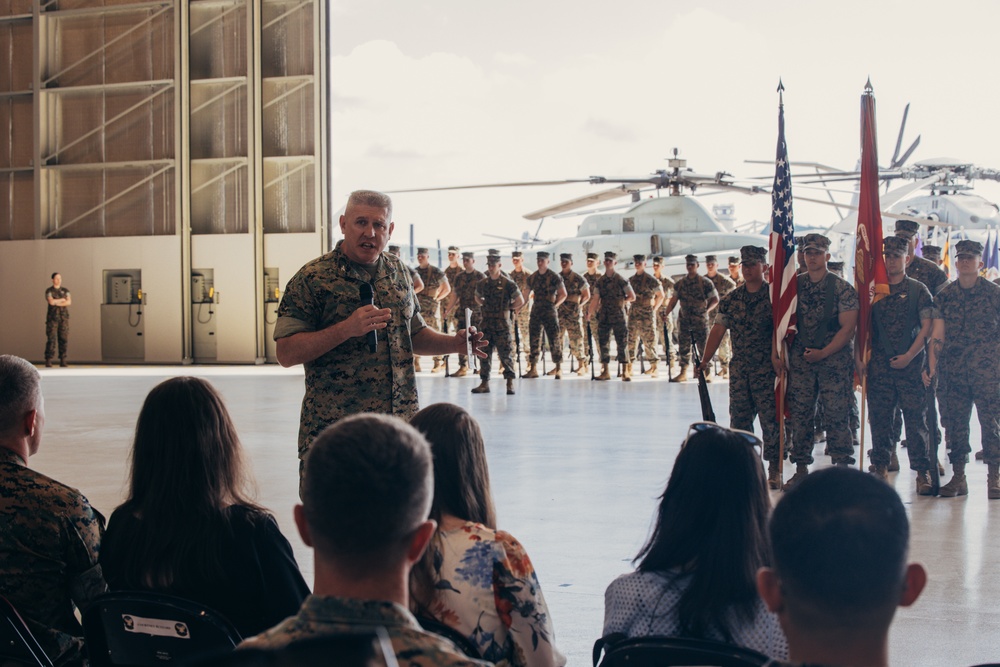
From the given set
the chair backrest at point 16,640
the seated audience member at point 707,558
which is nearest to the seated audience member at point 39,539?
the chair backrest at point 16,640

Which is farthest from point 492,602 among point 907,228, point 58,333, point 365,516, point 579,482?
point 58,333

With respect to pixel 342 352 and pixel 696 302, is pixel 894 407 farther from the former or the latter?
pixel 696 302

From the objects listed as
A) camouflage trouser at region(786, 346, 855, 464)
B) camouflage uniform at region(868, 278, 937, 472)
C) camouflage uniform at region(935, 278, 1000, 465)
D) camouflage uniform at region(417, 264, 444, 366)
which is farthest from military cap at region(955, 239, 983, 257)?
camouflage uniform at region(417, 264, 444, 366)

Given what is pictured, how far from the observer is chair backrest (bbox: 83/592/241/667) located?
1.80 m

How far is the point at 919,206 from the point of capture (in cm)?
2283

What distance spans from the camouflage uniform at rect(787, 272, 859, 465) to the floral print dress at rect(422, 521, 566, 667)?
4233 millimetres

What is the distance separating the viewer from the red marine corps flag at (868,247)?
229 inches

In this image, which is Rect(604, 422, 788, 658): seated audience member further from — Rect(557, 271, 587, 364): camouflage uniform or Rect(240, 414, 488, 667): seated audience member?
Rect(557, 271, 587, 364): camouflage uniform

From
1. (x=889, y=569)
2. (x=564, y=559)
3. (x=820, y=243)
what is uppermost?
(x=820, y=243)

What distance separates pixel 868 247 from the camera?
5.97 m

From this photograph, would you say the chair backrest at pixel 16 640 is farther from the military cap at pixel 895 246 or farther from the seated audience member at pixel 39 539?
the military cap at pixel 895 246

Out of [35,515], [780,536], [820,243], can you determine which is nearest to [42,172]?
[820,243]

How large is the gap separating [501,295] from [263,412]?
3.71 metres

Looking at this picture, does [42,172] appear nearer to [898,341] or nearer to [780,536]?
[898,341]
